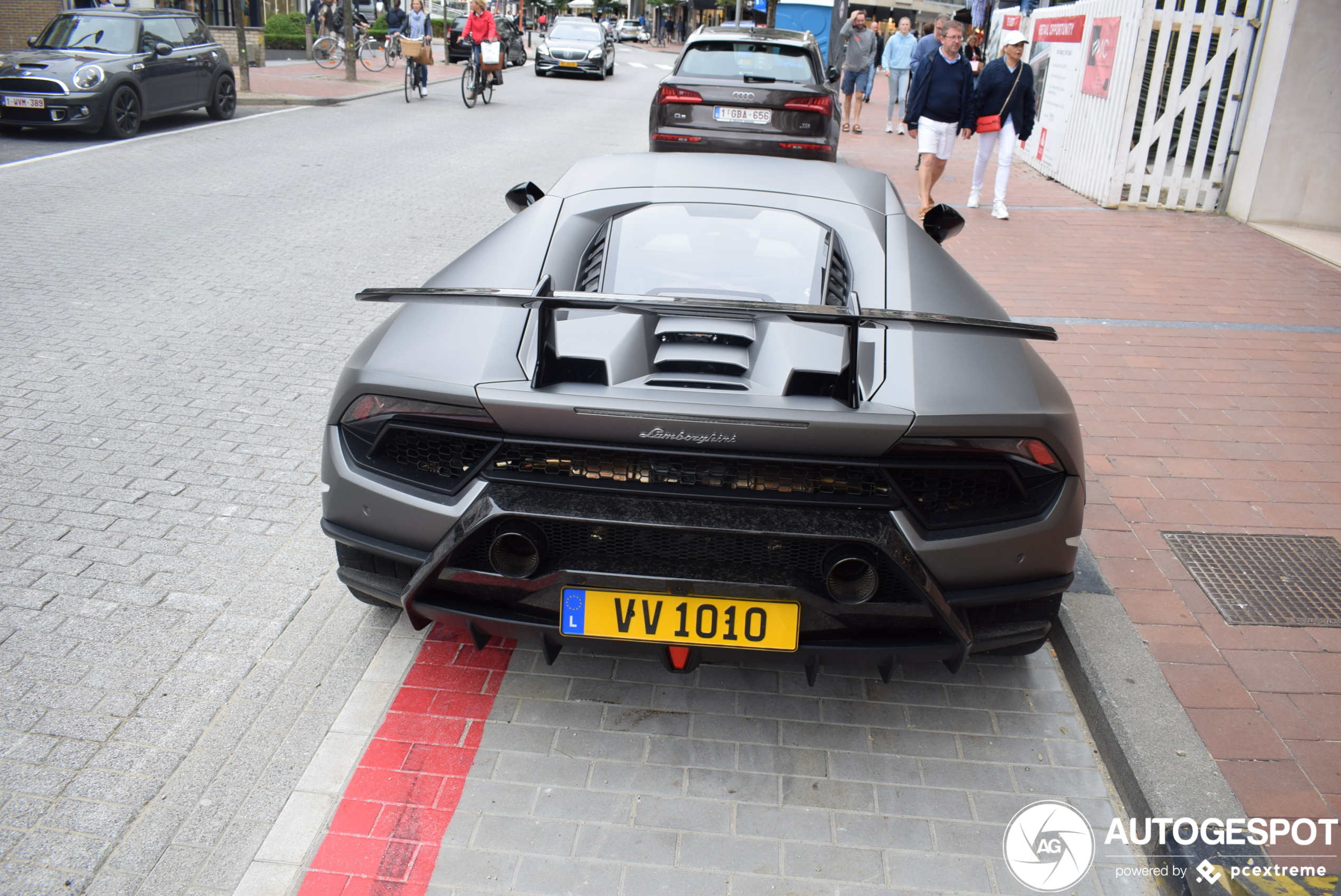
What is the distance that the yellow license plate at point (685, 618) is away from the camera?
241 centimetres

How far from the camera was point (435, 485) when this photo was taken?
8.32 feet

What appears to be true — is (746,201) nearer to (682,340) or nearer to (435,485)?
(682,340)

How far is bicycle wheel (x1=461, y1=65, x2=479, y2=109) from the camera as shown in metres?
18.9

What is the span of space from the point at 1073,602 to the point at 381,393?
2.36 metres

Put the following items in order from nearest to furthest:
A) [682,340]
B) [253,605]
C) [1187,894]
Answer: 1. [1187,894]
2. [682,340]
3. [253,605]

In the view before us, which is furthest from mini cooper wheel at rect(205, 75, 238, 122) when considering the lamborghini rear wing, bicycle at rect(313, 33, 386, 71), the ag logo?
the ag logo

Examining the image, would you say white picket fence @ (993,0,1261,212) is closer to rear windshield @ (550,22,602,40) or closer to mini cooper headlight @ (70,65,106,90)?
mini cooper headlight @ (70,65,106,90)

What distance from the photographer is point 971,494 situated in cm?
249

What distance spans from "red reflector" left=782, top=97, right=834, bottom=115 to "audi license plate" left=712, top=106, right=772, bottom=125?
279 millimetres

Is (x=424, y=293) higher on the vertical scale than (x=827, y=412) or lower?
higher

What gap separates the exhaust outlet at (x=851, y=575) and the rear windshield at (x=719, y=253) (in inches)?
34.2

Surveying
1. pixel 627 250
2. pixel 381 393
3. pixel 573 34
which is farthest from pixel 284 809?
pixel 573 34

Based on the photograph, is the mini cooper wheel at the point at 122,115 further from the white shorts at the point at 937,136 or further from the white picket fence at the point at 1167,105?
the white picket fence at the point at 1167,105

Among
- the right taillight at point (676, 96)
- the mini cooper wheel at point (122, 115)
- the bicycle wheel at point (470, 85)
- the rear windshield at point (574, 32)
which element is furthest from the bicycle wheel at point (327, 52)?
the right taillight at point (676, 96)
